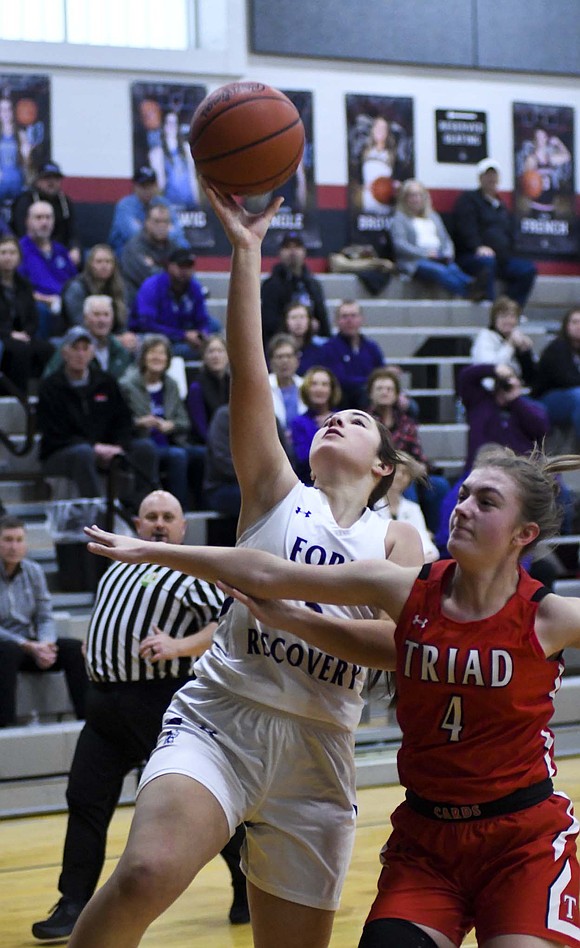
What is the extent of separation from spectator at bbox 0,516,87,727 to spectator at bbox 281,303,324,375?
3.01 m

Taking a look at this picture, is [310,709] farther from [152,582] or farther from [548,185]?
[548,185]

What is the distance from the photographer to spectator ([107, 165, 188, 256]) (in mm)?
10492

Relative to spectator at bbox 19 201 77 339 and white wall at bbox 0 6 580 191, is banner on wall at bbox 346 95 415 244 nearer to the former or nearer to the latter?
white wall at bbox 0 6 580 191

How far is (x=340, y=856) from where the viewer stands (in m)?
2.98

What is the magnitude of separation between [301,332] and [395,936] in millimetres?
6953

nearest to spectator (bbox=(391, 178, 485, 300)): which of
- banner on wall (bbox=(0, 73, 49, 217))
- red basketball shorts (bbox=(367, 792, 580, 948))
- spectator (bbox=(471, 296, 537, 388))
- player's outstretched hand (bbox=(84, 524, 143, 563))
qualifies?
spectator (bbox=(471, 296, 537, 388))

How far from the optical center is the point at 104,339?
8539 millimetres

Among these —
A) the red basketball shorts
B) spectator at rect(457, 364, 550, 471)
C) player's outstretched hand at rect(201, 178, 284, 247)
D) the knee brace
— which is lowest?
the knee brace

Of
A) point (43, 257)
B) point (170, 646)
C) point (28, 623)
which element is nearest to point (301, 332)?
point (43, 257)

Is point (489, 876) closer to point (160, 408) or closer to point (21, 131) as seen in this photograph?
point (160, 408)

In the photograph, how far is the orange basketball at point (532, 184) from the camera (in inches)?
531

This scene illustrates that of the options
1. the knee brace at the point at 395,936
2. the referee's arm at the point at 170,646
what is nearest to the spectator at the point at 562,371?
the referee's arm at the point at 170,646

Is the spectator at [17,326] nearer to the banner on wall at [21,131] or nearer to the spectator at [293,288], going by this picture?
the spectator at [293,288]

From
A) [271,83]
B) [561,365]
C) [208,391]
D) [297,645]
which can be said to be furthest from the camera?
[271,83]
